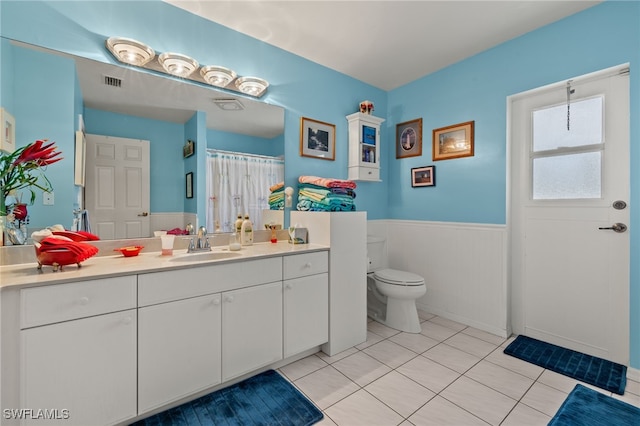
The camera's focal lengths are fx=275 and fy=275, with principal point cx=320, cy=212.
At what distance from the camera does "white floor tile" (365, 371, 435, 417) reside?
157 cm

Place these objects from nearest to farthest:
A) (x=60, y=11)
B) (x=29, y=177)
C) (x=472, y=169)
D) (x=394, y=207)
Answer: (x=29, y=177)
(x=60, y=11)
(x=472, y=169)
(x=394, y=207)

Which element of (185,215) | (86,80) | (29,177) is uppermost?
(86,80)

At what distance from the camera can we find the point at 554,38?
2.14 m

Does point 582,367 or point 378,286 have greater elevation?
point 378,286

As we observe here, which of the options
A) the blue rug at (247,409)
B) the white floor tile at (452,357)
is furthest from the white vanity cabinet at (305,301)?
the white floor tile at (452,357)

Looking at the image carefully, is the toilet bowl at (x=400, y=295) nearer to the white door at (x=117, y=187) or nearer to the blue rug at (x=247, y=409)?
the blue rug at (x=247, y=409)

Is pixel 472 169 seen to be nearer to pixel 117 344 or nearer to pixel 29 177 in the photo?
pixel 117 344

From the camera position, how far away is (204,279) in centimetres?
154

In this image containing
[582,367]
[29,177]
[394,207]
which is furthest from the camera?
[394,207]

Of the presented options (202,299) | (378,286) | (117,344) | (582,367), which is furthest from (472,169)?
(117,344)

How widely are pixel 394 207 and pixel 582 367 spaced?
2022 millimetres

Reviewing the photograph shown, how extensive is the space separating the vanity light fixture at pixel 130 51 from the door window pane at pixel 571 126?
3006 mm

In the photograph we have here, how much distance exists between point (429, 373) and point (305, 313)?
3.07 feet

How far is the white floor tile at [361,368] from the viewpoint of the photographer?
1829 mm
